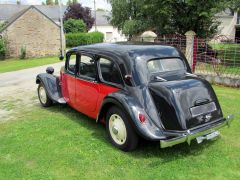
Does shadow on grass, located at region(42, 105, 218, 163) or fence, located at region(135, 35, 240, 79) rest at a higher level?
fence, located at region(135, 35, 240, 79)

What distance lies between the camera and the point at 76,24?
150 ft

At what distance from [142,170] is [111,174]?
1.47ft

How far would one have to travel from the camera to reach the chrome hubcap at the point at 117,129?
15.7 ft

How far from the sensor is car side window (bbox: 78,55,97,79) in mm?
5673

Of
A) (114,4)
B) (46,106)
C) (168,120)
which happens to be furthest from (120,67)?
(114,4)

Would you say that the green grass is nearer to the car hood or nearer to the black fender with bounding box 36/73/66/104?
the black fender with bounding box 36/73/66/104

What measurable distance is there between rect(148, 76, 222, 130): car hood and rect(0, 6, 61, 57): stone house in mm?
28156

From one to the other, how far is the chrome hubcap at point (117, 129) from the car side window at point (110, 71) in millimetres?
636

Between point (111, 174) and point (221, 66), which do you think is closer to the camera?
point (111, 174)

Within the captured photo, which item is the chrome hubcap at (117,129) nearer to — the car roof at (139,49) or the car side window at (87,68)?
the car side window at (87,68)

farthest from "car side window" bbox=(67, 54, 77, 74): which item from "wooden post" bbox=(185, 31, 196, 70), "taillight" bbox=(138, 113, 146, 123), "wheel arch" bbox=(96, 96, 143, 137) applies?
"wooden post" bbox=(185, 31, 196, 70)

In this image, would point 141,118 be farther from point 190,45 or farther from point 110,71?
point 190,45

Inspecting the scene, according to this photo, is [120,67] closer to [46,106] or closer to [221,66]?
[46,106]

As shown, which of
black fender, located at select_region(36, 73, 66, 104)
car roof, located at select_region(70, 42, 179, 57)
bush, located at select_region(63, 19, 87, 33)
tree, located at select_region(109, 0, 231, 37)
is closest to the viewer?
car roof, located at select_region(70, 42, 179, 57)
